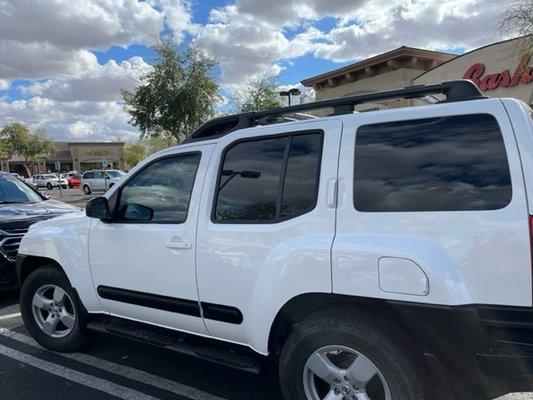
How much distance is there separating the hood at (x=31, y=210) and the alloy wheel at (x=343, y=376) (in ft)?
15.4

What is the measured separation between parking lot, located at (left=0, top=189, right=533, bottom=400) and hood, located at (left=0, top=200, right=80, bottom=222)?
193cm

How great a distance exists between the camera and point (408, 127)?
2600 millimetres

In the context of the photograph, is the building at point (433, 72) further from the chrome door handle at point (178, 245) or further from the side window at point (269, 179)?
the chrome door handle at point (178, 245)

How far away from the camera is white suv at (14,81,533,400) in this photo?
229 cm

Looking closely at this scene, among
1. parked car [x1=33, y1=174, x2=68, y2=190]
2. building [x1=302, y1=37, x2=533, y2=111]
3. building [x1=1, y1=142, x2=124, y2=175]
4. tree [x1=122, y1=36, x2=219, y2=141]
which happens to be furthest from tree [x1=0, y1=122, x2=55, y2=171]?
building [x1=302, y1=37, x2=533, y2=111]

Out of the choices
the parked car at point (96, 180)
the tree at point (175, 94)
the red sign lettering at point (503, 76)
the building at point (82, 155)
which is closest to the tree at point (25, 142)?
the building at point (82, 155)

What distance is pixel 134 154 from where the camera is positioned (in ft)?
274

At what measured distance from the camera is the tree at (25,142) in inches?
2430

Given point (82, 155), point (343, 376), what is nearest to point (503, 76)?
point (343, 376)

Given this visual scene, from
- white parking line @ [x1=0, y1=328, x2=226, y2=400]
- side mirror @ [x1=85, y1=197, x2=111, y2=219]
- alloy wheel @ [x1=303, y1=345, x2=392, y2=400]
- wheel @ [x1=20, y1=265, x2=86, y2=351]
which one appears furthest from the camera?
wheel @ [x1=20, y1=265, x2=86, y2=351]

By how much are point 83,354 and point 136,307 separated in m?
1.14

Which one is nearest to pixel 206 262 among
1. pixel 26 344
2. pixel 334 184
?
pixel 334 184

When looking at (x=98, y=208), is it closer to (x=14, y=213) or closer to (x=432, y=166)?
(x=432, y=166)

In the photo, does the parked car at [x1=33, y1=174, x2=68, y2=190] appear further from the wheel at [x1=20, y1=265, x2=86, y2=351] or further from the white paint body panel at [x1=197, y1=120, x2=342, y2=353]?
the white paint body panel at [x1=197, y1=120, x2=342, y2=353]
